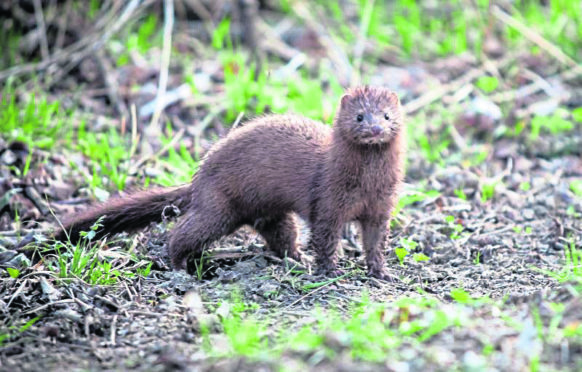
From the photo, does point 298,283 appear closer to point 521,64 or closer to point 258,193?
point 258,193

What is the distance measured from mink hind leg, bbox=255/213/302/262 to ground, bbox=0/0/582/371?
0.10 m

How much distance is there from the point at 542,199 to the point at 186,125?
128 inches

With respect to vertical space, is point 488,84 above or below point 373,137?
above

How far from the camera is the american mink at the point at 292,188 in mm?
5113

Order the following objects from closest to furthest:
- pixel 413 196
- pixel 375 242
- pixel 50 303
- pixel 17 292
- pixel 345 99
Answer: pixel 50 303, pixel 17 292, pixel 345 99, pixel 375 242, pixel 413 196

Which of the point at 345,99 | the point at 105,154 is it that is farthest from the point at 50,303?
the point at 105,154

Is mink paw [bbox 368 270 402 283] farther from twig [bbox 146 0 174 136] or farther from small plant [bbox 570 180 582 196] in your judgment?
twig [bbox 146 0 174 136]

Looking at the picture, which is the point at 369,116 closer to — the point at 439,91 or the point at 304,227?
the point at 304,227

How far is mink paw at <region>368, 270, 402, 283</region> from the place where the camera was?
5.14m

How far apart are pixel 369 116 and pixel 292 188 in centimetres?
71

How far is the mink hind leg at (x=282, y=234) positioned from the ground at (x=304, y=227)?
0.33 feet

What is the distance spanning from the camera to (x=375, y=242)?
527 centimetres

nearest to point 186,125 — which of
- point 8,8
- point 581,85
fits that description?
point 8,8

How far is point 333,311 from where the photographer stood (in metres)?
4.48
